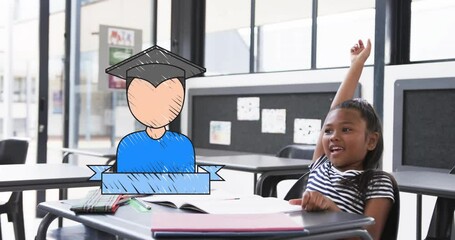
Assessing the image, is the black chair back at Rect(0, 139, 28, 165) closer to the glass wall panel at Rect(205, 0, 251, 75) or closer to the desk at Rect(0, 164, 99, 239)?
the desk at Rect(0, 164, 99, 239)

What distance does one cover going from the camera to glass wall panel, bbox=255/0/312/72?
4.20 metres

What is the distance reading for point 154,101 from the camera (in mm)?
1132

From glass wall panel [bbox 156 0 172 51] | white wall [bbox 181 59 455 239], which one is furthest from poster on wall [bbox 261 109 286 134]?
glass wall panel [bbox 156 0 172 51]

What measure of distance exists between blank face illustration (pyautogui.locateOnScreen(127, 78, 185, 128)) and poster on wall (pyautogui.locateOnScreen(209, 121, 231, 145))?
352 centimetres

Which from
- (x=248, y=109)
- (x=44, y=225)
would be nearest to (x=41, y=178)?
(x=44, y=225)

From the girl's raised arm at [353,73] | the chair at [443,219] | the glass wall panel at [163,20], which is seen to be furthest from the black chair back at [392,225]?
the glass wall panel at [163,20]

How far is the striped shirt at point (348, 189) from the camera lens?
4.19 feet

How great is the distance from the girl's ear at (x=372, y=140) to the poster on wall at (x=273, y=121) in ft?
9.05

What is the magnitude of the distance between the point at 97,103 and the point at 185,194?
4.12 metres

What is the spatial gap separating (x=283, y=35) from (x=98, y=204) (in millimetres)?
3562

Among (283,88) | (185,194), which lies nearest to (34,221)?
(283,88)

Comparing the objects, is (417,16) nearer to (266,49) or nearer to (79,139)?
(266,49)

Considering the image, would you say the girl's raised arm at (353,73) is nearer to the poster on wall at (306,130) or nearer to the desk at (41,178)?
the desk at (41,178)

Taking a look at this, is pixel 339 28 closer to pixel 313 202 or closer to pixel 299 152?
pixel 299 152
